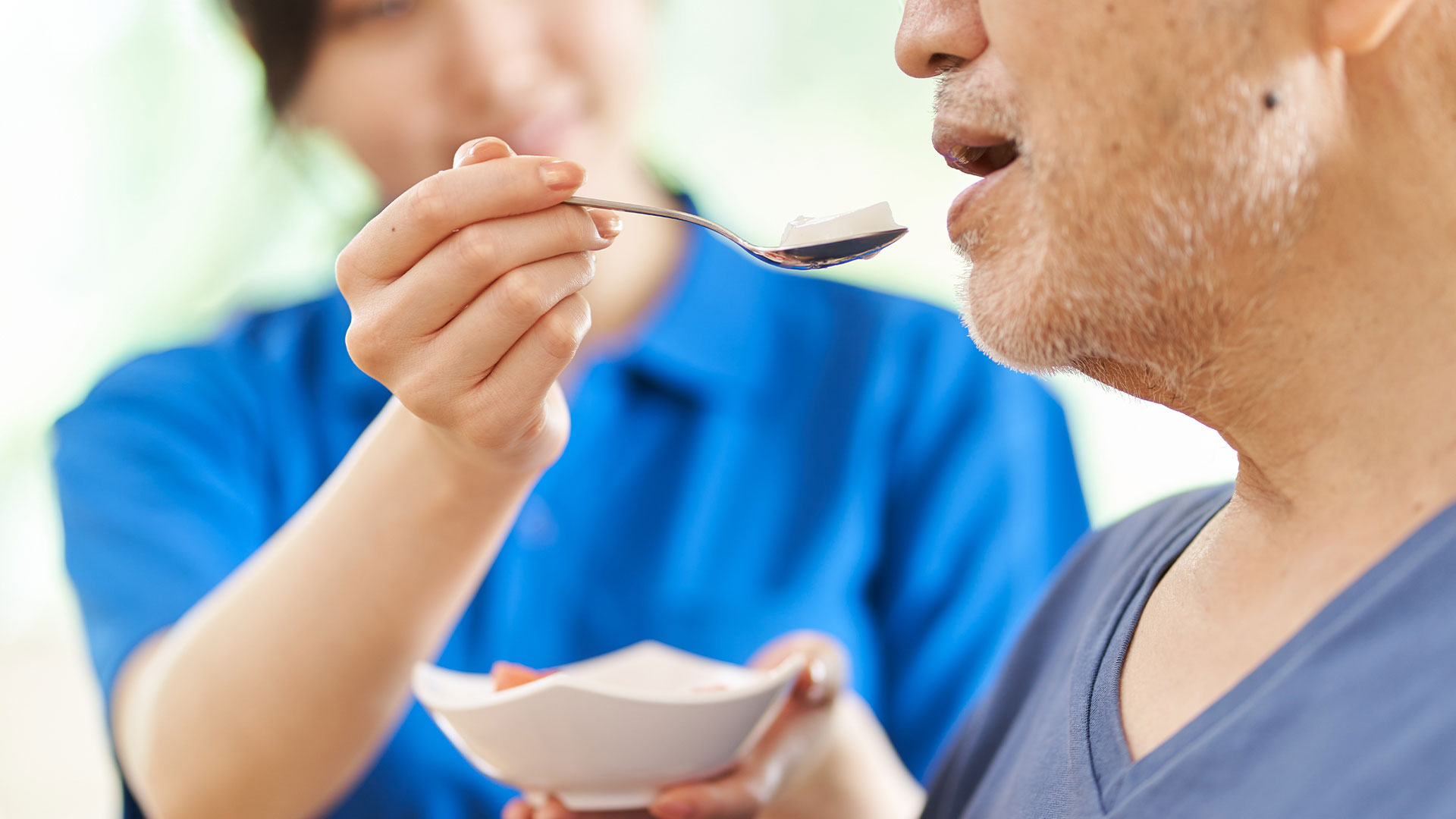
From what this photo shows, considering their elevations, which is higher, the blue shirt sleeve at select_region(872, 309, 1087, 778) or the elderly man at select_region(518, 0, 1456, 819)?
the elderly man at select_region(518, 0, 1456, 819)

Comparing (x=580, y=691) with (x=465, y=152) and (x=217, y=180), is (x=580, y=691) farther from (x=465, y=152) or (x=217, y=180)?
(x=217, y=180)

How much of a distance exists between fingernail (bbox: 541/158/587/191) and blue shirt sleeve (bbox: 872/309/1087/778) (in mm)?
1019

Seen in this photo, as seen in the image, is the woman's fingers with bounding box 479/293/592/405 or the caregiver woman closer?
the woman's fingers with bounding box 479/293/592/405

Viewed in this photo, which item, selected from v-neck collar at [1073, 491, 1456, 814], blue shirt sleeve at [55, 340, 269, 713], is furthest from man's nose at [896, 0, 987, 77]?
blue shirt sleeve at [55, 340, 269, 713]

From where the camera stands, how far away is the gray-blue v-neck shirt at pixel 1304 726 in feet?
1.60

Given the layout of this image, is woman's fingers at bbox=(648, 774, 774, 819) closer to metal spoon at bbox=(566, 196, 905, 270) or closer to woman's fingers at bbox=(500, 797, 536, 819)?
woman's fingers at bbox=(500, 797, 536, 819)


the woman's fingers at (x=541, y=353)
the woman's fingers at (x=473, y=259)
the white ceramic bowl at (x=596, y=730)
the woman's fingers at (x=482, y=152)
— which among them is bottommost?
the white ceramic bowl at (x=596, y=730)

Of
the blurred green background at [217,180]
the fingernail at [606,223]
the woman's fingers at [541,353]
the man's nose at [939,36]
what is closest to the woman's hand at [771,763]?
the woman's fingers at [541,353]

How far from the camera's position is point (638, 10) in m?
1.60

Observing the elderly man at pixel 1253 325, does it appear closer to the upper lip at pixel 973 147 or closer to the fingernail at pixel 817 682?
the upper lip at pixel 973 147

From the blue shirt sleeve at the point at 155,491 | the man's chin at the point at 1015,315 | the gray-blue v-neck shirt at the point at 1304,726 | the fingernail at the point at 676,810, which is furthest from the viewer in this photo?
the blue shirt sleeve at the point at 155,491

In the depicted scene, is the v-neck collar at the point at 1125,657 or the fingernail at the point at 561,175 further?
the fingernail at the point at 561,175

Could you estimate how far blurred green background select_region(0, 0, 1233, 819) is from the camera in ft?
7.79

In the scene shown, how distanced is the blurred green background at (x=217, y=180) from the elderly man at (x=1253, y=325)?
1.68 metres
